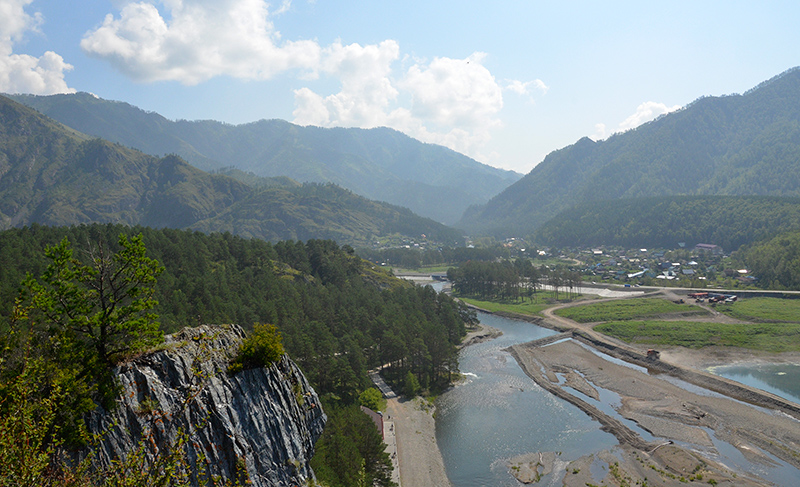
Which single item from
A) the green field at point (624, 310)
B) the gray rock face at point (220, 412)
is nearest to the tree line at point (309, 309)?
the gray rock face at point (220, 412)

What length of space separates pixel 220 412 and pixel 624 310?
128 metres

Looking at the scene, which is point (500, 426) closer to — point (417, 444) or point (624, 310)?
point (417, 444)

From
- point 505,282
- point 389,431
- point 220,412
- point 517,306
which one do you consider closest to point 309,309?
point 389,431

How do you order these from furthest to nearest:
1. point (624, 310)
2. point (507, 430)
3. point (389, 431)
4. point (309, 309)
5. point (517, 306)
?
point (517, 306), point (624, 310), point (309, 309), point (507, 430), point (389, 431)

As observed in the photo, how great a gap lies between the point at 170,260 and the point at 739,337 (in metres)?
120

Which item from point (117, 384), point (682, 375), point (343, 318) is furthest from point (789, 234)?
point (117, 384)

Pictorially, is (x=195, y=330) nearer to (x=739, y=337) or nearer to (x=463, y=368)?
(x=463, y=368)

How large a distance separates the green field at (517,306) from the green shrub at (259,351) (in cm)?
12069

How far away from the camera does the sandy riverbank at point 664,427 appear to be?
160 ft

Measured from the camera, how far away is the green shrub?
2375cm

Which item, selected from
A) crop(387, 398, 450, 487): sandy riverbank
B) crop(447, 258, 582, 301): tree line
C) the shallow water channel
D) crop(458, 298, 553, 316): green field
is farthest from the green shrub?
crop(447, 258, 582, 301): tree line

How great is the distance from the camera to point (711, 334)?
98.8m

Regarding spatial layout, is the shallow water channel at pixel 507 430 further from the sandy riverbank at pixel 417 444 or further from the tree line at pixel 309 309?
the tree line at pixel 309 309

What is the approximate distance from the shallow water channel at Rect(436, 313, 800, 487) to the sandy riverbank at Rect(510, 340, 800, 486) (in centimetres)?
169
